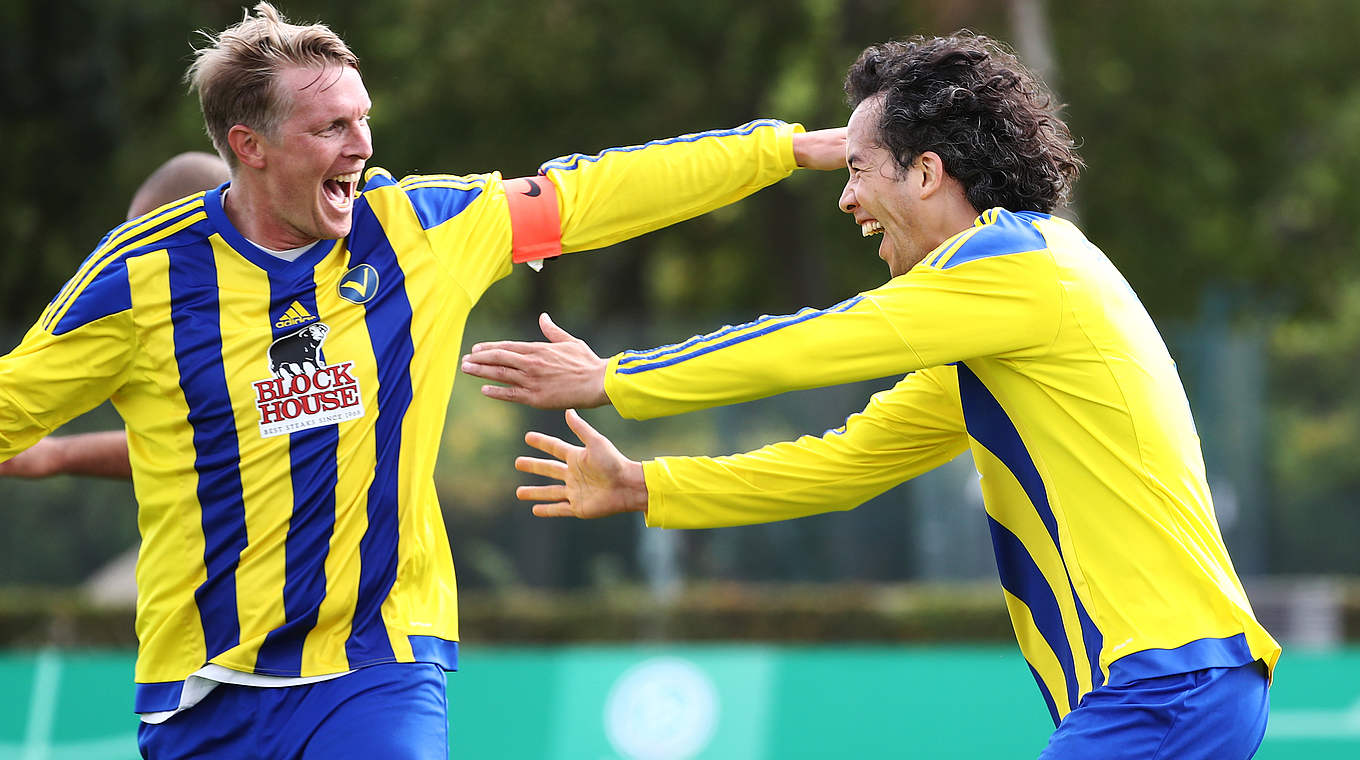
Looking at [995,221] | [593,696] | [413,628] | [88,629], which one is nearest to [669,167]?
[995,221]

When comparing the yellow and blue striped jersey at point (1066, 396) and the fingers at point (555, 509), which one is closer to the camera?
the yellow and blue striped jersey at point (1066, 396)

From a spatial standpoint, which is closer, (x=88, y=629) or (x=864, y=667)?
(x=864, y=667)

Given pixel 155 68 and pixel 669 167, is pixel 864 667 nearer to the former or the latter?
pixel 669 167

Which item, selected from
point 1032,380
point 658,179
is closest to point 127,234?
point 658,179

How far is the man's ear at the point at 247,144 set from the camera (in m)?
3.71

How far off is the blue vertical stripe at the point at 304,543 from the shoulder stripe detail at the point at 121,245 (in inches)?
14.6

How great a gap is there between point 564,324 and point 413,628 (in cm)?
1246

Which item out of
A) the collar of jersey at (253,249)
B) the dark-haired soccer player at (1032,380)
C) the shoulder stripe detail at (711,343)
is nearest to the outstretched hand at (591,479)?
the dark-haired soccer player at (1032,380)

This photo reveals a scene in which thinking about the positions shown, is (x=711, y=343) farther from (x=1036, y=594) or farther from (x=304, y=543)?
(x=304, y=543)

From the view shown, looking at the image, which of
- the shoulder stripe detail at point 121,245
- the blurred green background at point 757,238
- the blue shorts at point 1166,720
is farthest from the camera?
the blurred green background at point 757,238

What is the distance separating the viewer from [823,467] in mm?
3883

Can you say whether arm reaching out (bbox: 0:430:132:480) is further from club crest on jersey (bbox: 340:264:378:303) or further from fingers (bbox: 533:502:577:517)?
fingers (bbox: 533:502:577:517)

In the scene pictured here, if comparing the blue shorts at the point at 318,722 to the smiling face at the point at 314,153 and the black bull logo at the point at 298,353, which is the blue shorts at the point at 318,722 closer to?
the black bull logo at the point at 298,353

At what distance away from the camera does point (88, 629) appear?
46.0 feet
